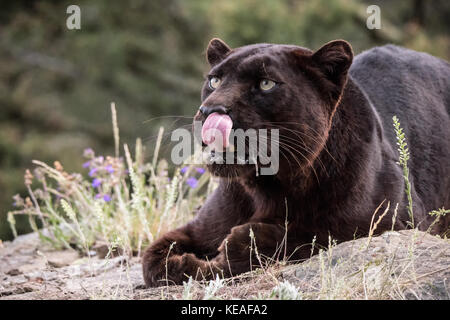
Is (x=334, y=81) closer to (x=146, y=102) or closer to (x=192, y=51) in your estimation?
(x=146, y=102)

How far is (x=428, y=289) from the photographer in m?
2.63

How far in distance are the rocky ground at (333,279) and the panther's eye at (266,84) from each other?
32.4 inches

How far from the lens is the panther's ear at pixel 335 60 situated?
125 inches

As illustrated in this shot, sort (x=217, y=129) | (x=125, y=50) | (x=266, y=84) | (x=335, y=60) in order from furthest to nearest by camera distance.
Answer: (x=125, y=50), (x=335, y=60), (x=266, y=84), (x=217, y=129)

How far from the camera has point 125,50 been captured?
42.1 feet

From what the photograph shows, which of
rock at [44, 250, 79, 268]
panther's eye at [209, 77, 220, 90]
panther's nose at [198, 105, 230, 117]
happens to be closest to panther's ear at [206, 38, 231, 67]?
panther's eye at [209, 77, 220, 90]

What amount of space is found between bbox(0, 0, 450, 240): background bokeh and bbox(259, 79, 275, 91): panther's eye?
23.9 ft

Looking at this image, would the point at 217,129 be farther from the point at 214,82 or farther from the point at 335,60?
the point at 335,60

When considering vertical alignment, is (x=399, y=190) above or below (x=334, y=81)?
below

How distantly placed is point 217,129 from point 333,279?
2.71 ft

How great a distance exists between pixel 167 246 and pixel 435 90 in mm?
2173

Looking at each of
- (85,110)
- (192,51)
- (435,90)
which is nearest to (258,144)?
(435,90)

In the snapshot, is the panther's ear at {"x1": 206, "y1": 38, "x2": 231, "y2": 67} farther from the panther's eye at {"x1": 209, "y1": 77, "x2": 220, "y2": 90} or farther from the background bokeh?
the background bokeh

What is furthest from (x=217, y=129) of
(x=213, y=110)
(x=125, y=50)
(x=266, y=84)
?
(x=125, y=50)
